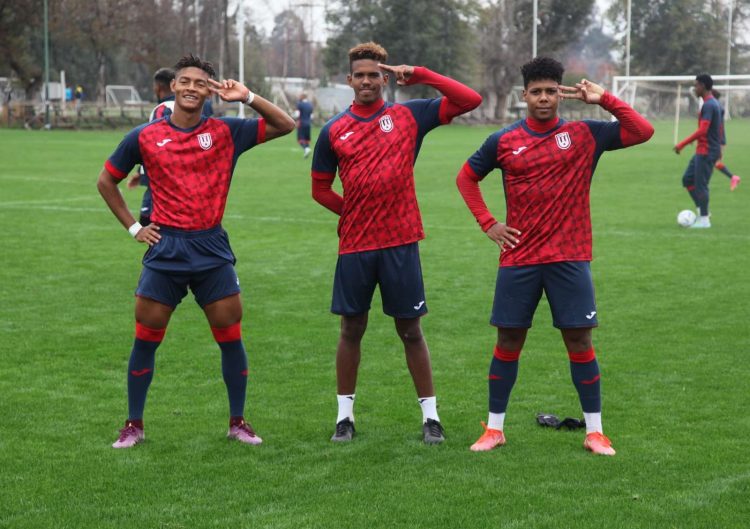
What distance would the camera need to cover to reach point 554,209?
5996mm

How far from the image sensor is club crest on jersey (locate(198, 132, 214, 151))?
19.8 ft

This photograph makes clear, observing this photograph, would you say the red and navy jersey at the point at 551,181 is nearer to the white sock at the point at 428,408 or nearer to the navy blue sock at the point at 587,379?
the navy blue sock at the point at 587,379

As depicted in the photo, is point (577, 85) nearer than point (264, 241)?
Yes

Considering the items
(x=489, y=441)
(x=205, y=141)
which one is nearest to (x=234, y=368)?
(x=205, y=141)

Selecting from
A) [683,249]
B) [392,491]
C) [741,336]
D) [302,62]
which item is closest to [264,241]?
[683,249]

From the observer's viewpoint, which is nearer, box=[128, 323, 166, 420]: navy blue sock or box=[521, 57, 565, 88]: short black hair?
box=[521, 57, 565, 88]: short black hair

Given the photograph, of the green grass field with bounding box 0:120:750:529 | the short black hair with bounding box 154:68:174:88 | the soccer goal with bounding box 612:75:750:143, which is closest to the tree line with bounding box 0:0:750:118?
the soccer goal with bounding box 612:75:750:143

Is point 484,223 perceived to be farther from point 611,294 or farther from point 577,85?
point 611,294

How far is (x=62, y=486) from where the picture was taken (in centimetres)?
546

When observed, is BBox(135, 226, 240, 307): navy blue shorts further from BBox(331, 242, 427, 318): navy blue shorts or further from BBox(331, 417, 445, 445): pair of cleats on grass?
BBox(331, 417, 445, 445): pair of cleats on grass

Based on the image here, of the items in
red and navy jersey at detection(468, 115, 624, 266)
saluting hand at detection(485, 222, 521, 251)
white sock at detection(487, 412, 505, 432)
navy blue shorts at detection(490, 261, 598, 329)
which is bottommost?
white sock at detection(487, 412, 505, 432)

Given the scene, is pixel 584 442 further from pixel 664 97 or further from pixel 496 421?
pixel 664 97

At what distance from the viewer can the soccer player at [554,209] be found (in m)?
5.97

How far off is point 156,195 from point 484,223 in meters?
1.79
